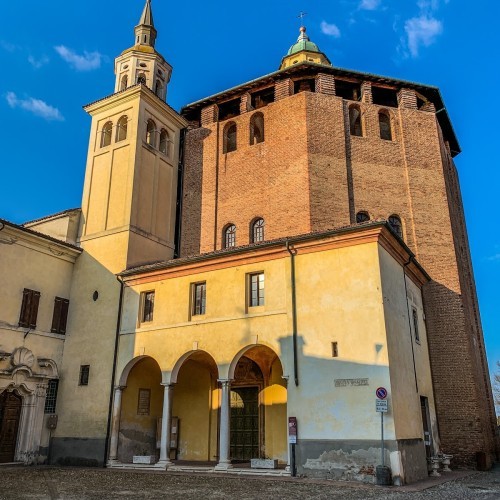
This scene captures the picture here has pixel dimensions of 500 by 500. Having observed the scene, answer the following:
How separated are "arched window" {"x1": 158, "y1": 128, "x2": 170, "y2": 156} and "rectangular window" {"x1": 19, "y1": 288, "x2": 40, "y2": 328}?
30.7 ft

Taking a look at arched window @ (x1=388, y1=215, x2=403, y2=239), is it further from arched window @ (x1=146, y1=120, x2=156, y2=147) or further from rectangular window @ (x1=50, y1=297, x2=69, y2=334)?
rectangular window @ (x1=50, y1=297, x2=69, y2=334)

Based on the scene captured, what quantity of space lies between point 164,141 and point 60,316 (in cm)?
990

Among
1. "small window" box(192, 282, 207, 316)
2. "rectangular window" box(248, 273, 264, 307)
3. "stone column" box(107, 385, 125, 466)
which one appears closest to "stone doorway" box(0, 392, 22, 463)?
"stone column" box(107, 385, 125, 466)

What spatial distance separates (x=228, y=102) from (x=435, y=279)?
13642 millimetres

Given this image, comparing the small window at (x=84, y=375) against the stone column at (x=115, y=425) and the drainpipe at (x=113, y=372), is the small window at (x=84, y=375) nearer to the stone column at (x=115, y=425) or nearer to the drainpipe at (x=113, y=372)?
the drainpipe at (x=113, y=372)

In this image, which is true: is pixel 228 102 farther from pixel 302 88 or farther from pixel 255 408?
pixel 255 408

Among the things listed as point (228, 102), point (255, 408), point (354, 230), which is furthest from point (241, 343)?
point (228, 102)

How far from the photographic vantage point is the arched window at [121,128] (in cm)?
2305

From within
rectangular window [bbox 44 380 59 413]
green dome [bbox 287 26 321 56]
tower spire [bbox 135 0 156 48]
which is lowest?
rectangular window [bbox 44 380 59 413]

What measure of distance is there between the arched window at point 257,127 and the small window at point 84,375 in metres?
12.8

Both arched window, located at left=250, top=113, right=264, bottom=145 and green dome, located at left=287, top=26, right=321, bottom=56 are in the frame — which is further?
green dome, located at left=287, top=26, right=321, bottom=56

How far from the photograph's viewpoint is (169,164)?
2425cm

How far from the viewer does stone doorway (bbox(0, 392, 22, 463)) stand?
56.7 ft

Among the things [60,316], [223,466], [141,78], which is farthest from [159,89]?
[223,466]
